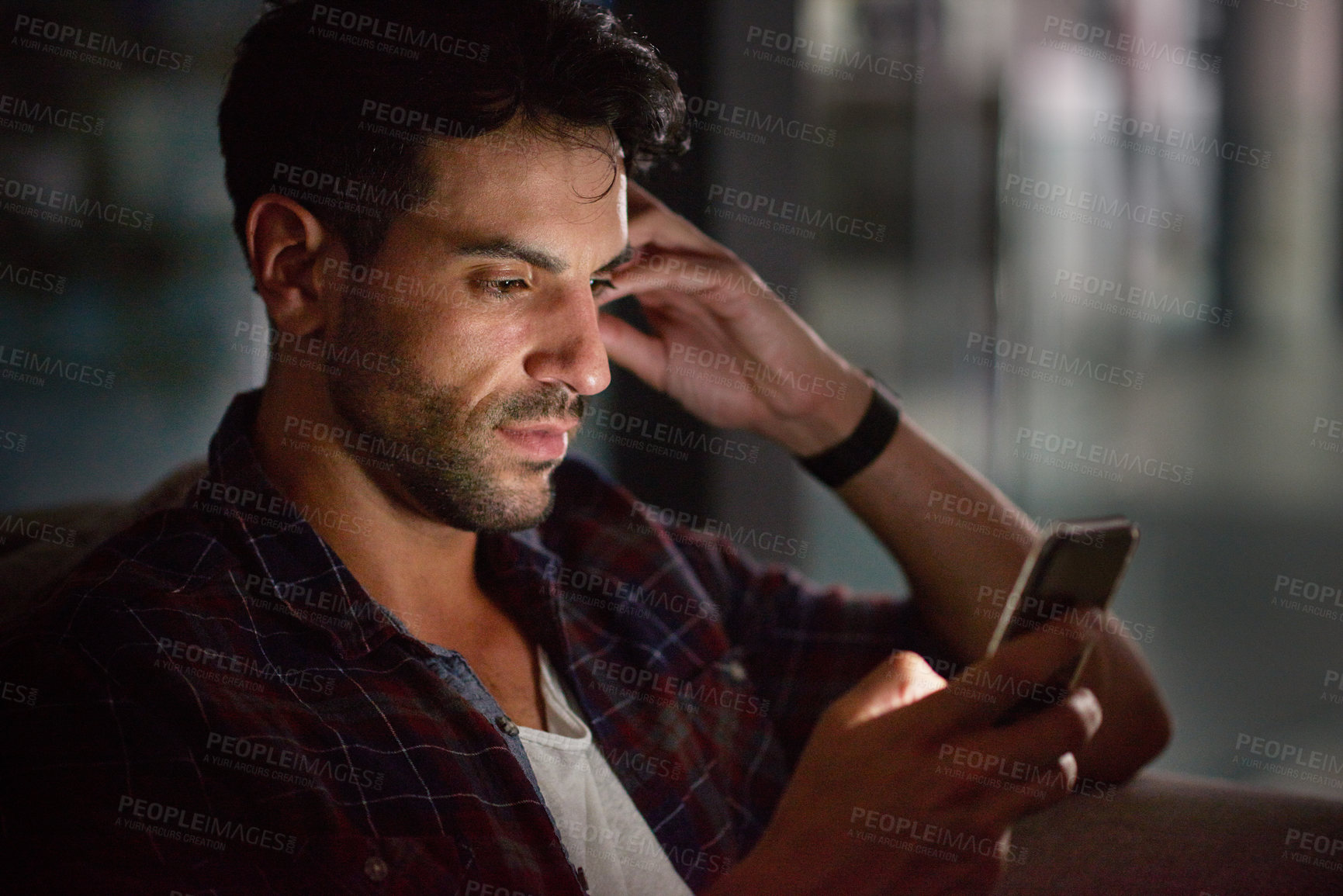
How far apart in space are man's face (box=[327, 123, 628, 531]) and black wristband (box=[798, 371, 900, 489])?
1.44 ft

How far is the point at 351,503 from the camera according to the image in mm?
1023

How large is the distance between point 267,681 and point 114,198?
83 centimetres

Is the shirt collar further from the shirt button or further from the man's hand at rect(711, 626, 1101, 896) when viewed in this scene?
the man's hand at rect(711, 626, 1101, 896)

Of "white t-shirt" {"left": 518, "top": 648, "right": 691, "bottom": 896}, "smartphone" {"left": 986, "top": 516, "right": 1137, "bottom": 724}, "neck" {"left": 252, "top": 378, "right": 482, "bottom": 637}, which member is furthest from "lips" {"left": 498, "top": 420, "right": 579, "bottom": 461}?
"smartphone" {"left": 986, "top": 516, "right": 1137, "bottom": 724}

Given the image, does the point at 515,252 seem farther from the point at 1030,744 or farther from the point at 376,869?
the point at 1030,744

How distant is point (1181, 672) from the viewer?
2.97 metres

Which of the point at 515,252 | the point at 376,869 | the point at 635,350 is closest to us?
the point at 376,869

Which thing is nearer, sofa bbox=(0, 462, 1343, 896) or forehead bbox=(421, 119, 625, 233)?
forehead bbox=(421, 119, 625, 233)

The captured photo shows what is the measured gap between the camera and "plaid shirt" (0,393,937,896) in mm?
752

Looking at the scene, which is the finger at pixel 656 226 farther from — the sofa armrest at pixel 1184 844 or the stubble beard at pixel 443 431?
the sofa armrest at pixel 1184 844

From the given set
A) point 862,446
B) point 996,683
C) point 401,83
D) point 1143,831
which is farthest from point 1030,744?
point 401,83

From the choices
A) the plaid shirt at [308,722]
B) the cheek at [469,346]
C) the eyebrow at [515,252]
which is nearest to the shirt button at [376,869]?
the plaid shirt at [308,722]

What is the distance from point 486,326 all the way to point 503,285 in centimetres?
4

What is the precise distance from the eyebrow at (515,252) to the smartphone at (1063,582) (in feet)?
1.86
